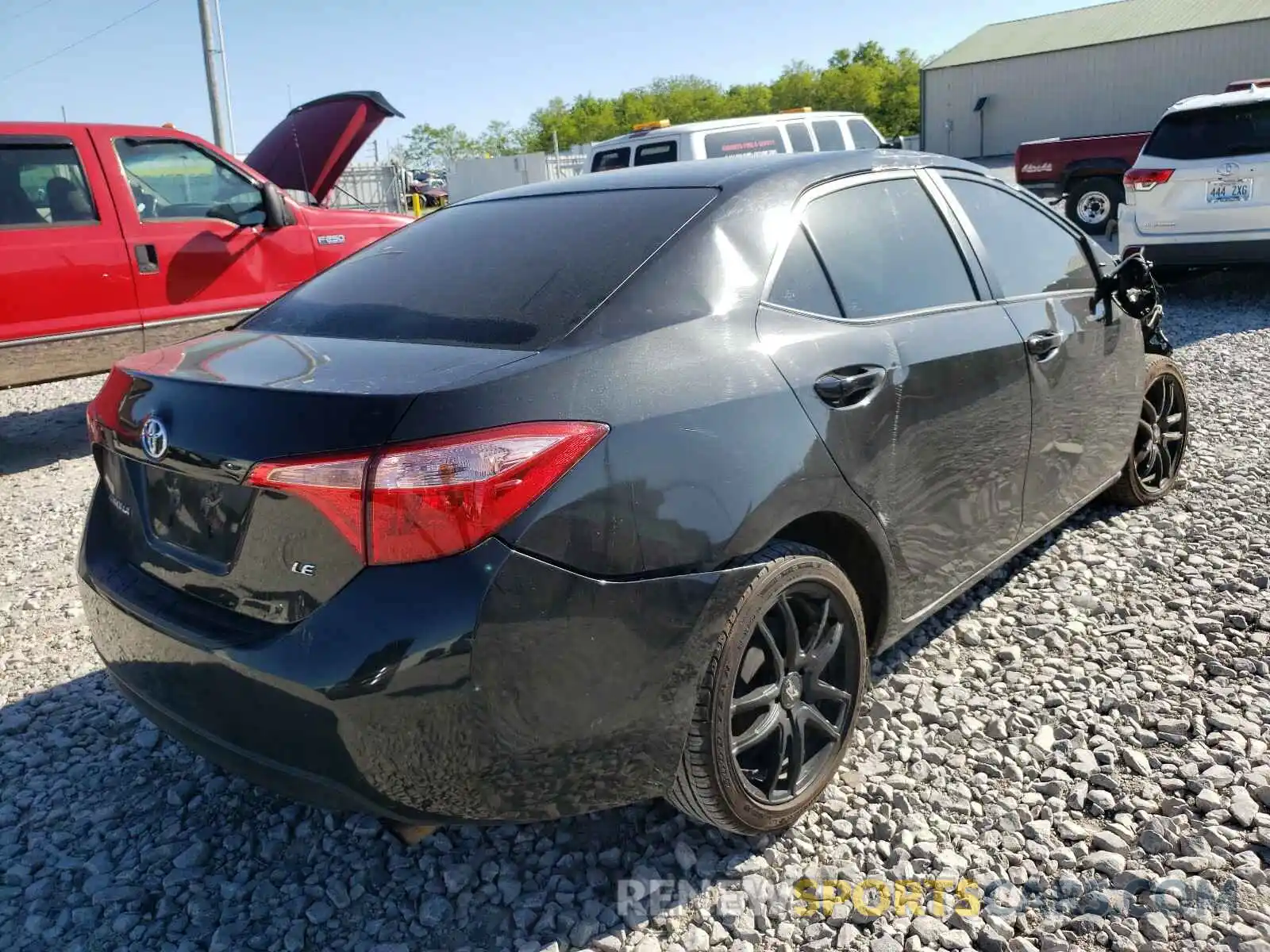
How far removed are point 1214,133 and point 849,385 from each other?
8.45 metres

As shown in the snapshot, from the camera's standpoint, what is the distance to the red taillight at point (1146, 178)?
904 centimetres

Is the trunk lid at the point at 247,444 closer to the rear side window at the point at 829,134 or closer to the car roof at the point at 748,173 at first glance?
the car roof at the point at 748,173

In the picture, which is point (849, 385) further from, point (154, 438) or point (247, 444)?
point (154, 438)

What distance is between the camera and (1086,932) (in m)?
2.15

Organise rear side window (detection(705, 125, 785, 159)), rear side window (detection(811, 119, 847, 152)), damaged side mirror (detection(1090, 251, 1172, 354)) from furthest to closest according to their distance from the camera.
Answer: rear side window (detection(811, 119, 847, 152)), rear side window (detection(705, 125, 785, 159)), damaged side mirror (detection(1090, 251, 1172, 354))

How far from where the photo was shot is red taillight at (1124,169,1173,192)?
9.04 metres

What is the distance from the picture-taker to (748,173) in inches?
108

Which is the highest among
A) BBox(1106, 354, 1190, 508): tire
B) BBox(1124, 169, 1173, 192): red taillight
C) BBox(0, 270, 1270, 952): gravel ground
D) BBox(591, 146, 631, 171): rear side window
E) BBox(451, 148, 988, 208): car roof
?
BBox(591, 146, 631, 171): rear side window

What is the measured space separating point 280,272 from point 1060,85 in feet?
153

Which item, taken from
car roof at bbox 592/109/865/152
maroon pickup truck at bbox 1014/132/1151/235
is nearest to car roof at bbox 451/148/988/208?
car roof at bbox 592/109/865/152

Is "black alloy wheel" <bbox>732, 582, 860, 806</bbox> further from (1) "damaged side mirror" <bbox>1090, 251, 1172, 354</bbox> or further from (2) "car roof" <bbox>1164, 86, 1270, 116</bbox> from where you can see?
(2) "car roof" <bbox>1164, 86, 1270, 116</bbox>

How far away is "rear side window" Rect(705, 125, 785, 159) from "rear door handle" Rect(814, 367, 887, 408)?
967cm

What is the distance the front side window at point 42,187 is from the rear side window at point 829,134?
347 inches

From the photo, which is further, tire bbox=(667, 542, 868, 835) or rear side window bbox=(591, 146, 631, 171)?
rear side window bbox=(591, 146, 631, 171)
